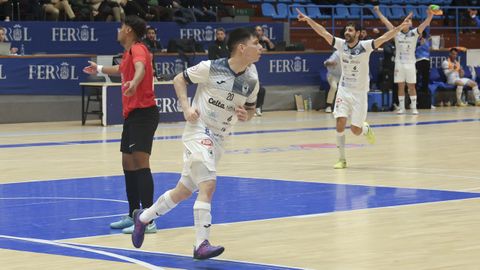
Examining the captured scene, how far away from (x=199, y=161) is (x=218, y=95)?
639 millimetres

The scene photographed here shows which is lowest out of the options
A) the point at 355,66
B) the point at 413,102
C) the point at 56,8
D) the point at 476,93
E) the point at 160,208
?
the point at 476,93

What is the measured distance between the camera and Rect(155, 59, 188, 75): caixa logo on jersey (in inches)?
1117

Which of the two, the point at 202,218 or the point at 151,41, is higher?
the point at 151,41

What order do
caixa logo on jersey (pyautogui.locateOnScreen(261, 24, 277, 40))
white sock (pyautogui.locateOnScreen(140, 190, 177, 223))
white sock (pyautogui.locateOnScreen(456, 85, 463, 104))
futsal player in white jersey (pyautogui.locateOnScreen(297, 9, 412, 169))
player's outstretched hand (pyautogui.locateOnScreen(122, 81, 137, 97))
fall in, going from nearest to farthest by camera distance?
1. white sock (pyautogui.locateOnScreen(140, 190, 177, 223))
2. player's outstretched hand (pyautogui.locateOnScreen(122, 81, 137, 97))
3. futsal player in white jersey (pyautogui.locateOnScreen(297, 9, 412, 169))
4. caixa logo on jersey (pyautogui.locateOnScreen(261, 24, 277, 40))
5. white sock (pyautogui.locateOnScreen(456, 85, 463, 104))

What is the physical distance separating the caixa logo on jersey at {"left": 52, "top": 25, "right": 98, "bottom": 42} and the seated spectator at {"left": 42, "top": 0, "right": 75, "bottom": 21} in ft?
1.54

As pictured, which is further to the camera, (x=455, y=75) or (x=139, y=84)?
(x=455, y=75)

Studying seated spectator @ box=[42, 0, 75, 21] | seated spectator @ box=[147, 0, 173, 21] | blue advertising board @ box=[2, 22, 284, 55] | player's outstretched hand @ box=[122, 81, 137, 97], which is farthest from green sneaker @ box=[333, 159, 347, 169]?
seated spectator @ box=[147, 0, 173, 21]

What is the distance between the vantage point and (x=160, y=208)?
385 inches

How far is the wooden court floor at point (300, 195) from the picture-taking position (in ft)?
30.6

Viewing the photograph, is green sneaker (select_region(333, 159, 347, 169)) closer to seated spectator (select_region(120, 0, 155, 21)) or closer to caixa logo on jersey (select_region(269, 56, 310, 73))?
seated spectator (select_region(120, 0, 155, 21))

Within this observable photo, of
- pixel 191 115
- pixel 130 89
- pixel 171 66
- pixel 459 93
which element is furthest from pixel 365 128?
pixel 459 93

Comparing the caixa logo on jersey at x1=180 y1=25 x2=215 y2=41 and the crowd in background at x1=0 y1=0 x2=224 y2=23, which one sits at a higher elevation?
the crowd in background at x1=0 y1=0 x2=224 y2=23

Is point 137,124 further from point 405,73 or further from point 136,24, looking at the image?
point 405,73

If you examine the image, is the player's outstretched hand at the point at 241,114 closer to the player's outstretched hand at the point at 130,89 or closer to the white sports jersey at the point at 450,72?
the player's outstretched hand at the point at 130,89
